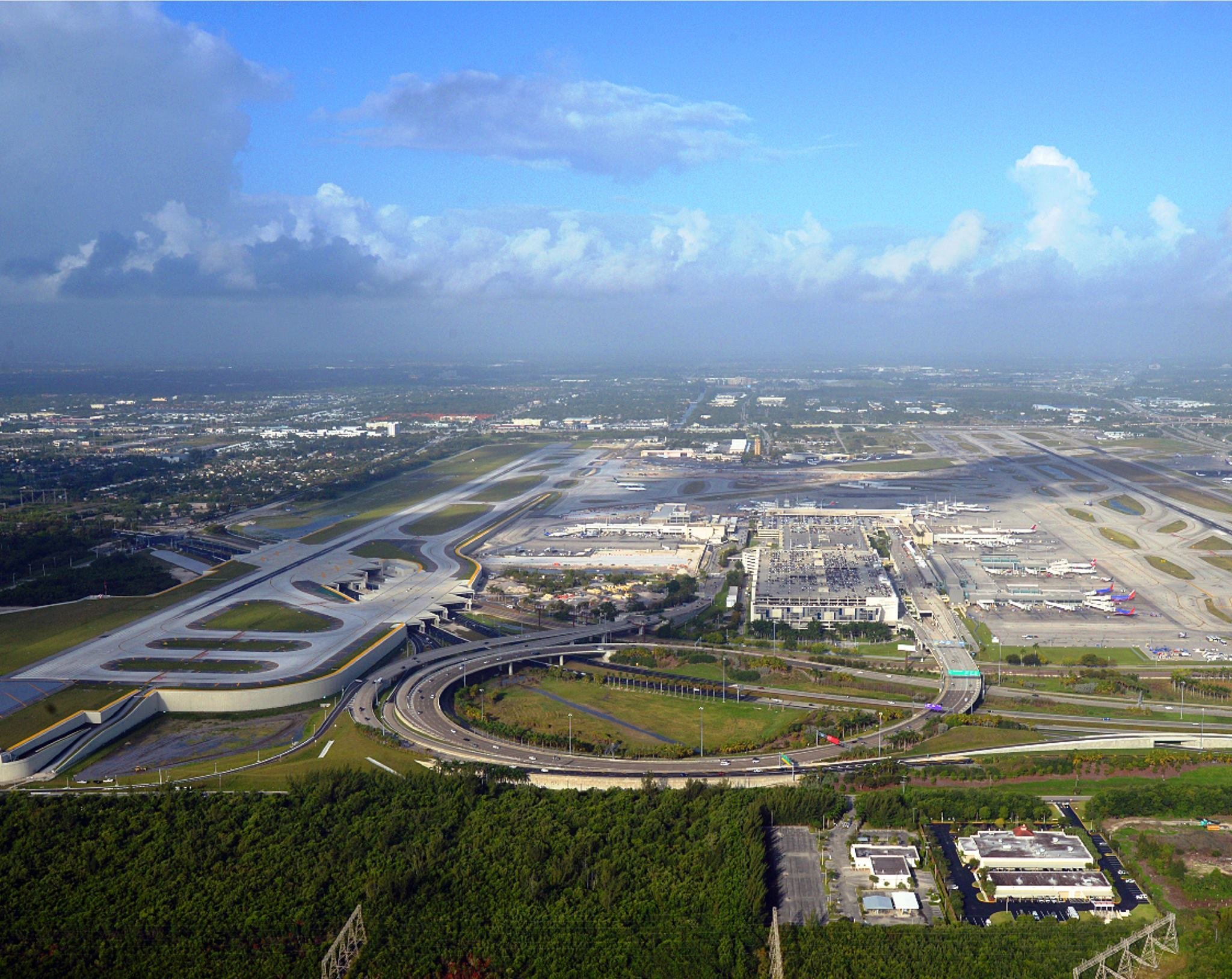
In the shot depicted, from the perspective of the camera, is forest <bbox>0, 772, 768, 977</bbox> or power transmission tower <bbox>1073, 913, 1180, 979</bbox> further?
forest <bbox>0, 772, 768, 977</bbox>

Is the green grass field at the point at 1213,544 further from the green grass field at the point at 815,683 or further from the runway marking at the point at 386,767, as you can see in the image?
the runway marking at the point at 386,767

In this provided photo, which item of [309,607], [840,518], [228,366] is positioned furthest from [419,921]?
[228,366]

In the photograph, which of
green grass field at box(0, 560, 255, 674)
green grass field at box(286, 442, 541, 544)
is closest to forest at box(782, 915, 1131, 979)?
green grass field at box(0, 560, 255, 674)

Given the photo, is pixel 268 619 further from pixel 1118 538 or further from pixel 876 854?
pixel 1118 538

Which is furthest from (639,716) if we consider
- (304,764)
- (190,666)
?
(190,666)

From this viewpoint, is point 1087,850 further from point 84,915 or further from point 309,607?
point 309,607

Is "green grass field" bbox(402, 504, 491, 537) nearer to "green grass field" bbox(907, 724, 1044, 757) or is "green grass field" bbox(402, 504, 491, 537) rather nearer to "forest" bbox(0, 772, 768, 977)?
"forest" bbox(0, 772, 768, 977)
